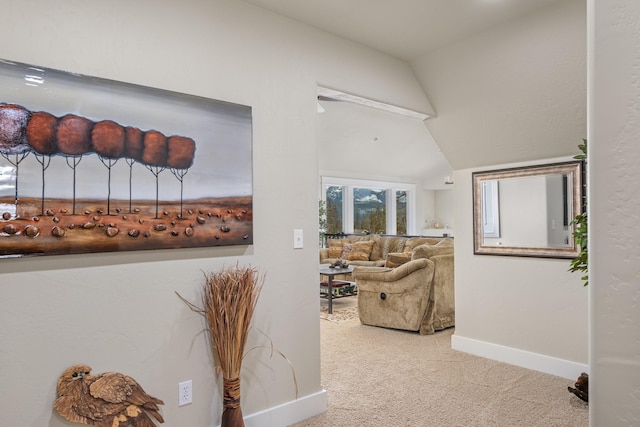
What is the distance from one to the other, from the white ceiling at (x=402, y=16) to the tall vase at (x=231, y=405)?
214cm

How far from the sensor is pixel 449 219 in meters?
11.2

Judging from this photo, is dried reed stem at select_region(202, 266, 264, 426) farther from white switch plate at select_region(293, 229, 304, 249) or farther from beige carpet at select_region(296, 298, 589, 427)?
beige carpet at select_region(296, 298, 589, 427)

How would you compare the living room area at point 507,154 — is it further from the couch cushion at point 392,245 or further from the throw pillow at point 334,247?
the throw pillow at point 334,247

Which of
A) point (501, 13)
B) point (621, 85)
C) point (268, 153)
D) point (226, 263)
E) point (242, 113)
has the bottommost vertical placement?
point (226, 263)

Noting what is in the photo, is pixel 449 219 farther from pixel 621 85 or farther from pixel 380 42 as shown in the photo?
pixel 621 85

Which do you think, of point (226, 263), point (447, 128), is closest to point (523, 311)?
point (447, 128)

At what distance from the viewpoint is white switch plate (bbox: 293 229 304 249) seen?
8.96ft

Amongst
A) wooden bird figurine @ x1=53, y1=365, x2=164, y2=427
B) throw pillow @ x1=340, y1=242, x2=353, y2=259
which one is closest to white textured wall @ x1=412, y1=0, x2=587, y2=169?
wooden bird figurine @ x1=53, y1=365, x2=164, y2=427

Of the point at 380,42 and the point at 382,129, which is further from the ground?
the point at 382,129

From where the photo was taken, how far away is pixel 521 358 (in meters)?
3.64

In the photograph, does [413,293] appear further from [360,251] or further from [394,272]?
[360,251]

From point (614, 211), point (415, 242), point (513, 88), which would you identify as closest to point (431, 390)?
point (513, 88)

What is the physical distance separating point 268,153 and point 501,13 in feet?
5.68

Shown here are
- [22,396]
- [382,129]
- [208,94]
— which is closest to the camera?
[22,396]
